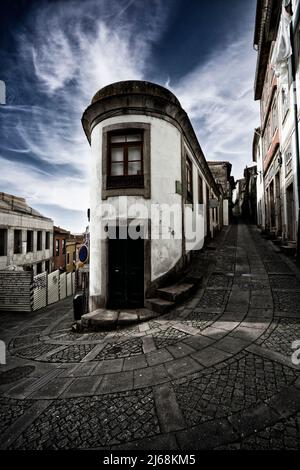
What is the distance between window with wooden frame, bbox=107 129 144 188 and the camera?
23.0 feet

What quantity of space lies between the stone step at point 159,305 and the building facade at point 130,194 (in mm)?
311

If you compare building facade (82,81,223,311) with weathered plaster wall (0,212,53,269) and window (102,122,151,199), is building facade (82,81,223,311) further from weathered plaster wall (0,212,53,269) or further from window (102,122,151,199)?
weathered plaster wall (0,212,53,269)

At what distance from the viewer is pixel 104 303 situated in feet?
22.5

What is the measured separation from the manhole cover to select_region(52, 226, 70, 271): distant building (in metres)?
22.3

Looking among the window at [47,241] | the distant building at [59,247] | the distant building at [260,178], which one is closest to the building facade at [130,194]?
the distant building at [260,178]

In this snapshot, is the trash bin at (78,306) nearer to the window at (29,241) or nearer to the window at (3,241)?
the window at (3,241)

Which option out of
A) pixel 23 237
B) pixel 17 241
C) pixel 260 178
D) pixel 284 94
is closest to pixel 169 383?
pixel 284 94

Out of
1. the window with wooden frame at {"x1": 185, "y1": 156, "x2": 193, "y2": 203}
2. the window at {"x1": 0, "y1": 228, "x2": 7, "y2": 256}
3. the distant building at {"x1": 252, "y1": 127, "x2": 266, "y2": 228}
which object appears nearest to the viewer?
the window with wooden frame at {"x1": 185, "y1": 156, "x2": 193, "y2": 203}

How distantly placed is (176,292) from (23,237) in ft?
57.8

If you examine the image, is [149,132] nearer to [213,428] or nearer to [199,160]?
[199,160]

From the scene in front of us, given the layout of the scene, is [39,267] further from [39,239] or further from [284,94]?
[284,94]

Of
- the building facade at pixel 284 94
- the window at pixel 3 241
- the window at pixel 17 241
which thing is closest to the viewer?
the building facade at pixel 284 94

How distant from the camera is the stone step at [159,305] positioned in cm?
598

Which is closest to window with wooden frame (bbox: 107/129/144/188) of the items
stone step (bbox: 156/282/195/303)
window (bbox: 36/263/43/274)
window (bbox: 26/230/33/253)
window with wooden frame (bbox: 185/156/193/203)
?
window with wooden frame (bbox: 185/156/193/203)
